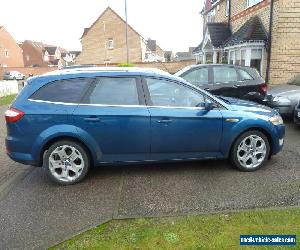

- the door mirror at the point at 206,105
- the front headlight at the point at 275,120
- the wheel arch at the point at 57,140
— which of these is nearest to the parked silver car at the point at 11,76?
the wheel arch at the point at 57,140

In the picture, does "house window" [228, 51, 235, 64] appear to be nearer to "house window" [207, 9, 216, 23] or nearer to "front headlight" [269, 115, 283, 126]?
"house window" [207, 9, 216, 23]

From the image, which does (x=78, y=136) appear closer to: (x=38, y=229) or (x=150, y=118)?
(x=150, y=118)

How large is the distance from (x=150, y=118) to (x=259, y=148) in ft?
6.02

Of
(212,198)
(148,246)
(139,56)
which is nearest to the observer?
(148,246)

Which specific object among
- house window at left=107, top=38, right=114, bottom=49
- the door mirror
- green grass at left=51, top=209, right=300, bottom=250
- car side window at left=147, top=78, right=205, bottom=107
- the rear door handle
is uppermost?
house window at left=107, top=38, right=114, bottom=49

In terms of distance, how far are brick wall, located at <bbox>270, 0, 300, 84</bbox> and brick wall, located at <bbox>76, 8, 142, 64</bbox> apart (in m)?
30.9

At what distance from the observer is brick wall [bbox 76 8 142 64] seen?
137ft

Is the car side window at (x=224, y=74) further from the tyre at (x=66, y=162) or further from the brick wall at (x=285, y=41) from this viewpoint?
the brick wall at (x=285, y=41)

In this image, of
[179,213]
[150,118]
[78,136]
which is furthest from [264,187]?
[78,136]

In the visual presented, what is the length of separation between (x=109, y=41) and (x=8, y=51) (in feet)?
68.5

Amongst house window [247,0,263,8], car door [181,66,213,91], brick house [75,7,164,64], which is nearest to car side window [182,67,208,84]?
car door [181,66,213,91]

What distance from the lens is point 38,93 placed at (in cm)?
424

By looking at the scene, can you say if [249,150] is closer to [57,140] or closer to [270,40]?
[57,140]

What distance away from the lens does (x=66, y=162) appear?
14.1ft
